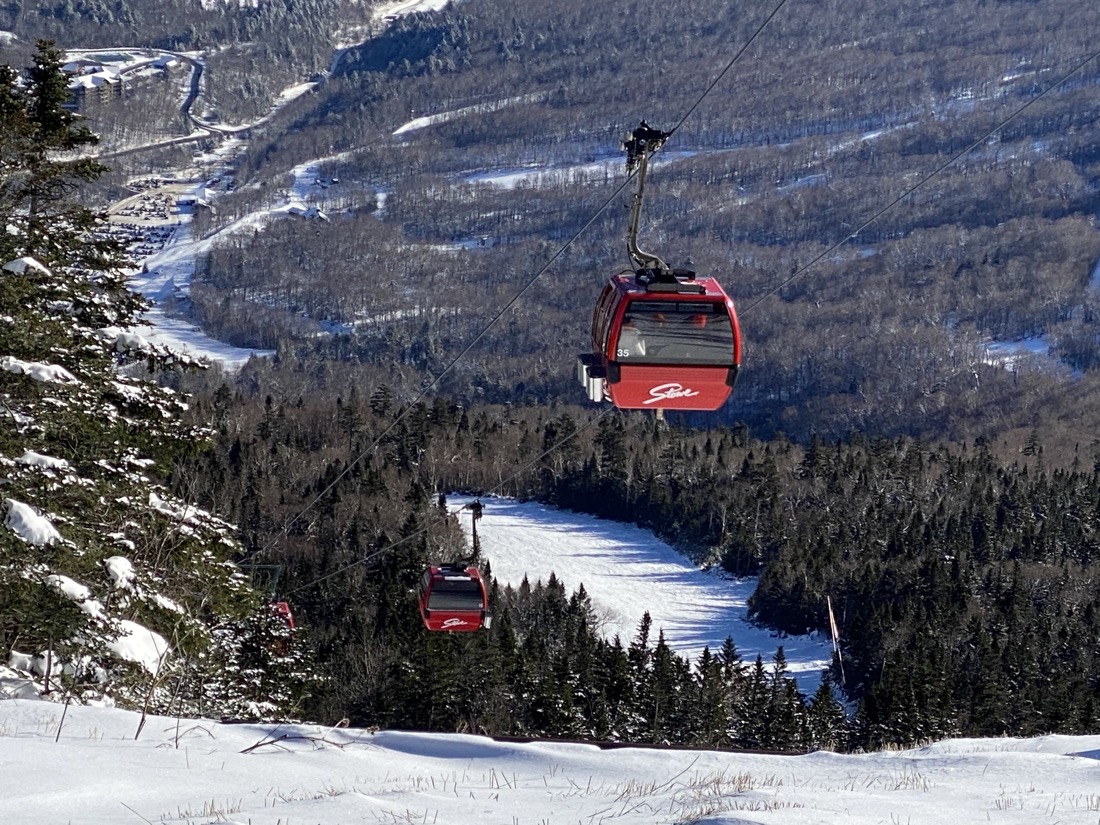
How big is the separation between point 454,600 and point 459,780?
2510 cm

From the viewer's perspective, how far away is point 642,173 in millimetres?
15875

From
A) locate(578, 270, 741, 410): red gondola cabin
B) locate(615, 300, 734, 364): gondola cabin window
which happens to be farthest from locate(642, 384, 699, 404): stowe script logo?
locate(615, 300, 734, 364): gondola cabin window

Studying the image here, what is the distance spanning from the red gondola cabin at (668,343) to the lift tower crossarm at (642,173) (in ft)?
0.67

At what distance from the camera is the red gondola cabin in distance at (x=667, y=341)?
58.3 feet

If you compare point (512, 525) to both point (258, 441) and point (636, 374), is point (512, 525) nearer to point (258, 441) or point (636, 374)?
point (258, 441)

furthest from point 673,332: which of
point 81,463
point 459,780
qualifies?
point 459,780

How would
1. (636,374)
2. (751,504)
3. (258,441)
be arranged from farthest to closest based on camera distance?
1. (258,441)
2. (751,504)
3. (636,374)

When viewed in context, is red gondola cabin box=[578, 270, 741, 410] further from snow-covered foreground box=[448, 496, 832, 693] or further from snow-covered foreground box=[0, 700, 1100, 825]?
snow-covered foreground box=[448, 496, 832, 693]

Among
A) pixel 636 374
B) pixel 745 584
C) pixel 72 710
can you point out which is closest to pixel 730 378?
pixel 636 374

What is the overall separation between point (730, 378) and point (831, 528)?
3864 inches

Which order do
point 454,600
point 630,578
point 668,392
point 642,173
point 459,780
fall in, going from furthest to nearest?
point 630,578, point 454,600, point 668,392, point 642,173, point 459,780

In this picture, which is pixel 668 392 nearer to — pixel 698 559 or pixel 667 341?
pixel 667 341

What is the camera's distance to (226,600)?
18.9m

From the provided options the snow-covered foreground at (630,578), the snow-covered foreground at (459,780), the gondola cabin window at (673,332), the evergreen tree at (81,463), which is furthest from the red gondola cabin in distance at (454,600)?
the snow-covered foreground at (630,578)
